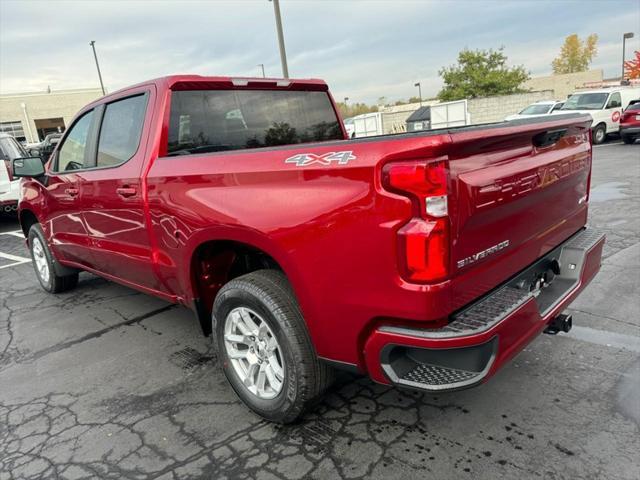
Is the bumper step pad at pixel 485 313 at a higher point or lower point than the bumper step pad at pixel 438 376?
higher

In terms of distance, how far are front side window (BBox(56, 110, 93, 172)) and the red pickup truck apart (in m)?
0.43

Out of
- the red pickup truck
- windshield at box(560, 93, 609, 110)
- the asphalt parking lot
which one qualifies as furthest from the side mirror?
windshield at box(560, 93, 609, 110)

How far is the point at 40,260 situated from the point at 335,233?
4788 mm

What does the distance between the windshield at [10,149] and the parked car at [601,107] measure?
1651 cm

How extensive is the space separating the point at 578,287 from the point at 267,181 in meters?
1.88

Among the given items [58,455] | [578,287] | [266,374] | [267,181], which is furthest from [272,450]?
[578,287]

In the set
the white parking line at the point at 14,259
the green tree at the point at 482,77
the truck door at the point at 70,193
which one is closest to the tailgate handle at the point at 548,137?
the truck door at the point at 70,193

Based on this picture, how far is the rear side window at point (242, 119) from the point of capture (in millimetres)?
3293

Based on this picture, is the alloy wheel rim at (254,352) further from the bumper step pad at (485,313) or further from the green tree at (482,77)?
the green tree at (482,77)

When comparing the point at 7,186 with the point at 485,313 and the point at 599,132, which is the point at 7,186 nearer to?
the point at 485,313

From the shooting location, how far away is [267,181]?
2387mm

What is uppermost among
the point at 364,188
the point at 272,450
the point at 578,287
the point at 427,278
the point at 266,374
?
the point at 364,188

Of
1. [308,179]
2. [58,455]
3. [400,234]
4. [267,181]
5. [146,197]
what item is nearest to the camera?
[400,234]

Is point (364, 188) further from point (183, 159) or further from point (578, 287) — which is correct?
point (578, 287)
